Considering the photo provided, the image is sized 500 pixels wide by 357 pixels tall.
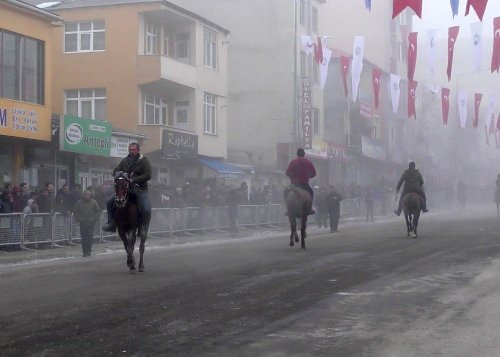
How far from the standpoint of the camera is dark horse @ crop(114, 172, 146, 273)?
45.6 feet

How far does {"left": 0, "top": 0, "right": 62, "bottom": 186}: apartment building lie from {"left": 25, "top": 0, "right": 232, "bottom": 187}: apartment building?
6.37m

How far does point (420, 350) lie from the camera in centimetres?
773

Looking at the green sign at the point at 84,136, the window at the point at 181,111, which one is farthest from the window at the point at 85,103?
the green sign at the point at 84,136

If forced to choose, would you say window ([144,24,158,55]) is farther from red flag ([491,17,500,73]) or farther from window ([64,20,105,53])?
red flag ([491,17,500,73])

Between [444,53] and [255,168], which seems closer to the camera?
[255,168]

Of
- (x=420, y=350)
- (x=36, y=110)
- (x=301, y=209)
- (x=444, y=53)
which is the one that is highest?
(x=444, y=53)

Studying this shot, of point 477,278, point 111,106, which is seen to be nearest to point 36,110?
point 111,106

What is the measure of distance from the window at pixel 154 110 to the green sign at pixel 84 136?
7753 millimetres

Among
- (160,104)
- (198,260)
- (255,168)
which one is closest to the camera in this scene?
(198,260)

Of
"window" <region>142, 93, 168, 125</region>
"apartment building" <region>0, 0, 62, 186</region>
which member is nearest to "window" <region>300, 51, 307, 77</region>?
"window" <region>142, 93, 168, 125</region>

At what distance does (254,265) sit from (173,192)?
18121mm

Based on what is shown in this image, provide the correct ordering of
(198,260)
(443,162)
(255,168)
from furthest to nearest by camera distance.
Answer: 1. (443,162)
2. (255,168)
3. (198,260)

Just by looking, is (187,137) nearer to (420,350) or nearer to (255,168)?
(255,168)

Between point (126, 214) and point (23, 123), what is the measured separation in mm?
17525
